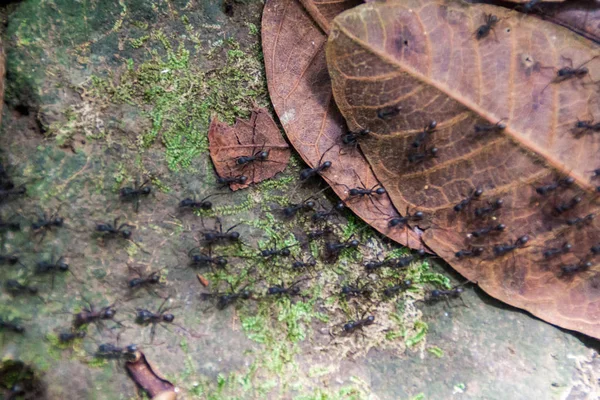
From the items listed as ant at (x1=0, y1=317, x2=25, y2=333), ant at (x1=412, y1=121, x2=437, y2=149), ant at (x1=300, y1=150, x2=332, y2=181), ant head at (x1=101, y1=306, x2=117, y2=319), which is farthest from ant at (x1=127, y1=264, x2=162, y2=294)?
ant at (x1=412, y1=121, x2=437, y2=149)

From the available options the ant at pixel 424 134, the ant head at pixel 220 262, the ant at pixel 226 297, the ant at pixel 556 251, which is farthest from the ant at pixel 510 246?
the ant head at pixel 220 262

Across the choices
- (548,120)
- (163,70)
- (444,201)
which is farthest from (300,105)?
(548,120)

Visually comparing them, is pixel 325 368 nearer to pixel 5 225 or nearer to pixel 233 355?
pixel 233 355

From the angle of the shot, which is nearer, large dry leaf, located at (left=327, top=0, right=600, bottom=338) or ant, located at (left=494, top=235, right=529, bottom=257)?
large dry leaf, located at (left=327, top=0, right=600, bottom=338)

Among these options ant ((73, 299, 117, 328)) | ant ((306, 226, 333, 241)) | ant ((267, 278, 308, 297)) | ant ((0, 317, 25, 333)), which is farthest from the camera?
ant ((306, 226, 333, 241))

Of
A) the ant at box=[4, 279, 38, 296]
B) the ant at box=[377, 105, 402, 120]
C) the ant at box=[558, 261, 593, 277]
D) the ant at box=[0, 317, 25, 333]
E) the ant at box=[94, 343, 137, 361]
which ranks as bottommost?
the ant at box=[94, 343, 137, 361]

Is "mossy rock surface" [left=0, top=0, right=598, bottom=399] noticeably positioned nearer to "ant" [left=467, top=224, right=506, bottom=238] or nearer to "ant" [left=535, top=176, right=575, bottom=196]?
"ant" [left=467, top=224, right=506, bottom=238]

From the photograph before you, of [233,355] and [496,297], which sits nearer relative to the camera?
[233,355]
